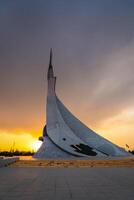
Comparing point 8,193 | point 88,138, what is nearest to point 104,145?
point 88,138

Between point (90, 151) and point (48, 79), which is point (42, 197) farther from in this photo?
point (48, 79)

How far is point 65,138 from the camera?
4494cm

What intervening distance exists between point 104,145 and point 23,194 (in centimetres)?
4060

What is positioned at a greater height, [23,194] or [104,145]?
[104,145]

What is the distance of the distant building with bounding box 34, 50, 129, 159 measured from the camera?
142ft

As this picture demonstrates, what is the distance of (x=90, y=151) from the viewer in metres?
43.8

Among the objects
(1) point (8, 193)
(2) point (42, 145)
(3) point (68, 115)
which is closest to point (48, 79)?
(3) point (68, 115)

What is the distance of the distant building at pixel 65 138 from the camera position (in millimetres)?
43250

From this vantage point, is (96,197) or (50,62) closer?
(96,197)

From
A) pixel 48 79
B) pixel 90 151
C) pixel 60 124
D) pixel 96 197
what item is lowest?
pixel 96 197

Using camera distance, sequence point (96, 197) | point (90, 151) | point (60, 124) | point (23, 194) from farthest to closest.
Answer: point (60, 124)
point (90, 151)
point (23, 194)
point (96, 197)

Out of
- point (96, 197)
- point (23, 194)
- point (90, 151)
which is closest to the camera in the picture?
point (96, 197)

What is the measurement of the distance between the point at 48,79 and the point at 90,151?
43.3ft

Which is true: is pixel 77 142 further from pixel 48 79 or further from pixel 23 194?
pixel 23 194
